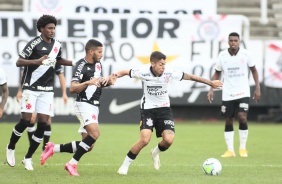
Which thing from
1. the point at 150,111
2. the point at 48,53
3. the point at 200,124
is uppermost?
the point at 48,53

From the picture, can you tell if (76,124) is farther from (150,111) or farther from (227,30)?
(150,111)

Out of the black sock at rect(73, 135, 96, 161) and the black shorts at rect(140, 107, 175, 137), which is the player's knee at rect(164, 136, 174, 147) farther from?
the black sock at rect(73, 135, 96, 161)

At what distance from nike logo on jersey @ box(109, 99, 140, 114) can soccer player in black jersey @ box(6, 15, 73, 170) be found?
40.4 ft

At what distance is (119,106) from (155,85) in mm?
12932

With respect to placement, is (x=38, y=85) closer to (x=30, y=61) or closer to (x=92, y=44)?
(x=30, y=61)

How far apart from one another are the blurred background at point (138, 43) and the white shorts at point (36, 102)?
39.5 feet

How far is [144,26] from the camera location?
26031 millimetres

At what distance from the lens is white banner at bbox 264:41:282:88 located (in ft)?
85.5

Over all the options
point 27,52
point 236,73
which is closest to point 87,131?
point 27,52

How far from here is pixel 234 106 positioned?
1595 centimetres

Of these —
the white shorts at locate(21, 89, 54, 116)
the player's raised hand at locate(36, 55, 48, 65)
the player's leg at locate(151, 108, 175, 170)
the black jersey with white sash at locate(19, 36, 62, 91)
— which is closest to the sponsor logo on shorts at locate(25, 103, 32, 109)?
the white shorts at locate(21, 89, 54, 116)

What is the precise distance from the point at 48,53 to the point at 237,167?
11.8 ft

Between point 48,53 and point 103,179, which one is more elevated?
point 48,53

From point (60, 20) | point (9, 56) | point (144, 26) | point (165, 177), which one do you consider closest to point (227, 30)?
point (144, 26)
